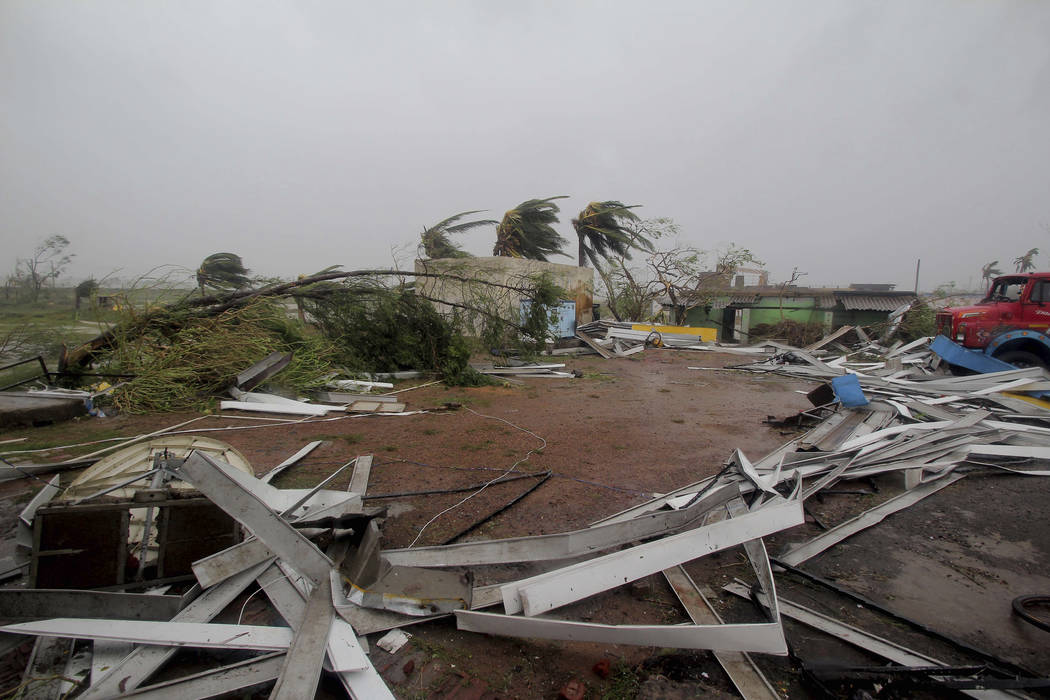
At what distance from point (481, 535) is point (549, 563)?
60cm

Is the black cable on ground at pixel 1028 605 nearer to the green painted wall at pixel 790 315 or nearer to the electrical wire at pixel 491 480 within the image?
the electrical wire at pixel 491 480

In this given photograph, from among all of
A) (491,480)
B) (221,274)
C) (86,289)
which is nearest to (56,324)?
(86,289)

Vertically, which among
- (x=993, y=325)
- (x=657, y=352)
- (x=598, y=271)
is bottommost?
(x=657, y=352)

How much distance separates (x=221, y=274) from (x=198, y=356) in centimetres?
261

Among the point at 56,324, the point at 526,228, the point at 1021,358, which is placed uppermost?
the point at 526,228

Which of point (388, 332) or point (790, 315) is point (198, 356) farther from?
point (790, 315)

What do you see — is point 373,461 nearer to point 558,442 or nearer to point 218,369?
point 558,442

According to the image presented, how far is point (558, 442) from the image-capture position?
5.00 m

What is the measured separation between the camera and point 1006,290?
8.95 meters

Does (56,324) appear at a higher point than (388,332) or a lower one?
higher

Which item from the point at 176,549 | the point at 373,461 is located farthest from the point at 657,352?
the point at 176,549

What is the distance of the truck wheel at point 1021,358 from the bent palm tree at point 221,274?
14446mm

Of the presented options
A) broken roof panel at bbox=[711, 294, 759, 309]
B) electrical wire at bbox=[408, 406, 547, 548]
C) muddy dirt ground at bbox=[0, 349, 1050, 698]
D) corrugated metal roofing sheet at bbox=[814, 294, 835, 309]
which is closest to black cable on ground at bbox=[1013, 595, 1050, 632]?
muddy dirt ground at bbox=[0, 349, 1050, 698]

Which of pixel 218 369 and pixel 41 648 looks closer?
pixel 41 648
